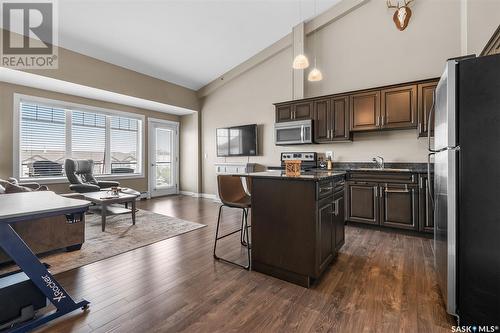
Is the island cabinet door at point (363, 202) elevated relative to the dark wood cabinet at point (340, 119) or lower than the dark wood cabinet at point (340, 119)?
lower

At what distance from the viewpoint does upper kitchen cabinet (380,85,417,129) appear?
350 cm

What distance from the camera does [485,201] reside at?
1360 millimetres

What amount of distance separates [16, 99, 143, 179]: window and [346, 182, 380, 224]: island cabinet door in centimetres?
553

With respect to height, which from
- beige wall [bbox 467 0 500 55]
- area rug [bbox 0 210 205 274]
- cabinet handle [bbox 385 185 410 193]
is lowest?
area rug [bbox 0 210 205 274]

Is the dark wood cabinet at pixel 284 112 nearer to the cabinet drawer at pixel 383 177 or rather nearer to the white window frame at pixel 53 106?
the cabinet drawer at pixel 383 177

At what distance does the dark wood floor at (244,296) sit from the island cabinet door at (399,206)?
621 millimetres

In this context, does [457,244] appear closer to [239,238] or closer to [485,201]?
[485,201]

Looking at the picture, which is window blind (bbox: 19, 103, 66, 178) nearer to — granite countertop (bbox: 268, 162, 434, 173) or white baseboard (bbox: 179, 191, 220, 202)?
white baseboard (bbox: 179, 191, 220, 202)

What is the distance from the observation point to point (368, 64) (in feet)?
13.8

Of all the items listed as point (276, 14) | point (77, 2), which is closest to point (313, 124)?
point (276, 14)

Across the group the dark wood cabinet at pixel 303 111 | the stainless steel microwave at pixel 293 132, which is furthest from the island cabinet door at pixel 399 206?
the dark wood cabinet at pixel 303 111

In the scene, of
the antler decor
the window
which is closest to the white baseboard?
the window

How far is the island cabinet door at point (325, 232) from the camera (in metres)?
1.96

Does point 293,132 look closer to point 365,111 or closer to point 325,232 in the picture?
point 365,111
